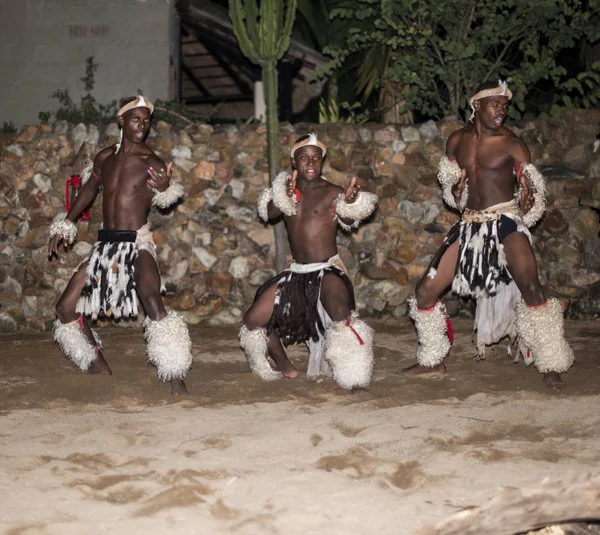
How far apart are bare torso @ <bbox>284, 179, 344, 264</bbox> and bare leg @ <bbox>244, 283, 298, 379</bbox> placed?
0.33m

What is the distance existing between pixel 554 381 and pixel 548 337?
264mm

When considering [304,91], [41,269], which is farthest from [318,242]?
[304,91]

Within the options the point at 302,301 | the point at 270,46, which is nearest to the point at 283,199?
the point at 302,301

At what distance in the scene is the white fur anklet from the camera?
5215mm

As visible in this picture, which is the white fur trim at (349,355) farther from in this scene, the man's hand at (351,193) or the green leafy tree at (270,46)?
the green leafy tree at (270,46)

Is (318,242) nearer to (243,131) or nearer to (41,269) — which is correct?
(243,131)

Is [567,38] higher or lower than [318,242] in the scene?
higher

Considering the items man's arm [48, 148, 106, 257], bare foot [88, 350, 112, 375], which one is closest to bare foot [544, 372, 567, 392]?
bare foot [88, 350, 112, 375]

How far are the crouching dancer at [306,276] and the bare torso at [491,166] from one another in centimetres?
70

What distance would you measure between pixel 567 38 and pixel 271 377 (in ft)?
16.2

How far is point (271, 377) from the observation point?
16.9 feet

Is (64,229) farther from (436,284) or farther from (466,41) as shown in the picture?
(466,41)

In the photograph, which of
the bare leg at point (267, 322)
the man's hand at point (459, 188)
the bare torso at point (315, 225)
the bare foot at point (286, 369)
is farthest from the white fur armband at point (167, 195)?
the man's hand at point (459, 188)

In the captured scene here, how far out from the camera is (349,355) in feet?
15.7
